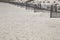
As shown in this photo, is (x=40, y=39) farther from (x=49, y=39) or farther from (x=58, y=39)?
(x=58, y=39)

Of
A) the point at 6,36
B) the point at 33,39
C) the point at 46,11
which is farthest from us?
the point at 46,11

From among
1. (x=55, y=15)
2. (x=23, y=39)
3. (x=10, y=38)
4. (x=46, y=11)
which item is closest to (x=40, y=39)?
(x=23, y=39)

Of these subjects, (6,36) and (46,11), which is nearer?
(6,36)

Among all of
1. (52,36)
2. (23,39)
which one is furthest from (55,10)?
(23,39)

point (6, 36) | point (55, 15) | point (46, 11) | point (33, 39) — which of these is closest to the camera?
point (33, 39)

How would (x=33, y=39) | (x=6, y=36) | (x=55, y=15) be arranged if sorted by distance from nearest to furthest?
(x=33, y=39)
(x=6, y=36)
(x=55, y=15)

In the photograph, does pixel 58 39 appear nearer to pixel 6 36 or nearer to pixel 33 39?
pixel 33 39

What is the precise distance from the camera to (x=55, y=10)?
8.97 metres

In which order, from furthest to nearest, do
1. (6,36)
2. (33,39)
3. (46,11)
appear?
1. (46,11)
2. (6,36)
3. (33,39)

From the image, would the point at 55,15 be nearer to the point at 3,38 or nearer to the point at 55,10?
the point at 55,10

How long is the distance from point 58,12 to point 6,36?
5.06m

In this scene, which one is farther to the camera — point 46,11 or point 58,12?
point 46,11

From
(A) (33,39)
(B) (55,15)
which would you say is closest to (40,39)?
(A) (33,39)

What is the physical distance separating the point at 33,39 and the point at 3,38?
2.99 feet
